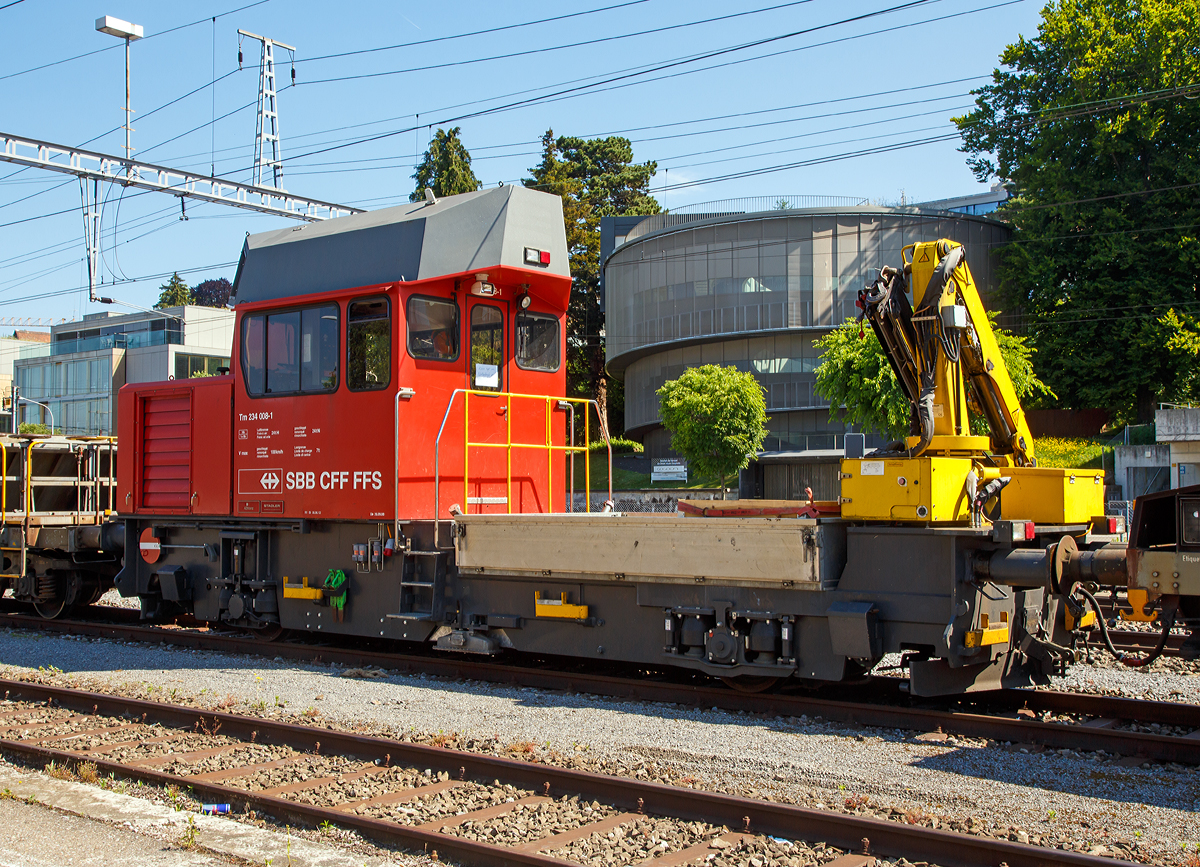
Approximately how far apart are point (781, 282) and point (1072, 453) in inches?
647

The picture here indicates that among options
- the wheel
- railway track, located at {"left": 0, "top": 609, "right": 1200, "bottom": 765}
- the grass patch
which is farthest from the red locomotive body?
the grass patch

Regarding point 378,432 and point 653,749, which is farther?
point 378,432

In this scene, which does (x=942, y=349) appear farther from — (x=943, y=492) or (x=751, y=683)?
(x=751, y=683)

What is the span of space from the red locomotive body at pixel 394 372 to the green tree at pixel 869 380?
18.9 meters

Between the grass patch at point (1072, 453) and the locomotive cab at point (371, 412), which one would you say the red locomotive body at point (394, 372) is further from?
the grass patch at point (1072, 453)

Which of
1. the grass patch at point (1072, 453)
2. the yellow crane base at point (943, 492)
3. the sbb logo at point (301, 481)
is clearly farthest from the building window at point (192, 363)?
the yellow crane base at point (943, 492)

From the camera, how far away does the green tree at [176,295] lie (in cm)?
9812

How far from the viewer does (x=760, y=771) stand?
6012 millimetres

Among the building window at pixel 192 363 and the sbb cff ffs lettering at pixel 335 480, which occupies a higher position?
the building window at pixel 192 363

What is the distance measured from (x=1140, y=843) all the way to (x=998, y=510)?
3.49 meters

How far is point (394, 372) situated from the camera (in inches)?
375

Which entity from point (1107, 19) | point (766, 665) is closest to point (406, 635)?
point (766, 665)

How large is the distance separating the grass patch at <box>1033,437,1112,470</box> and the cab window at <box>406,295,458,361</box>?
95.7 feet

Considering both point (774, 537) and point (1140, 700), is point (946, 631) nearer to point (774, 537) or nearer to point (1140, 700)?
point (774, 537)
